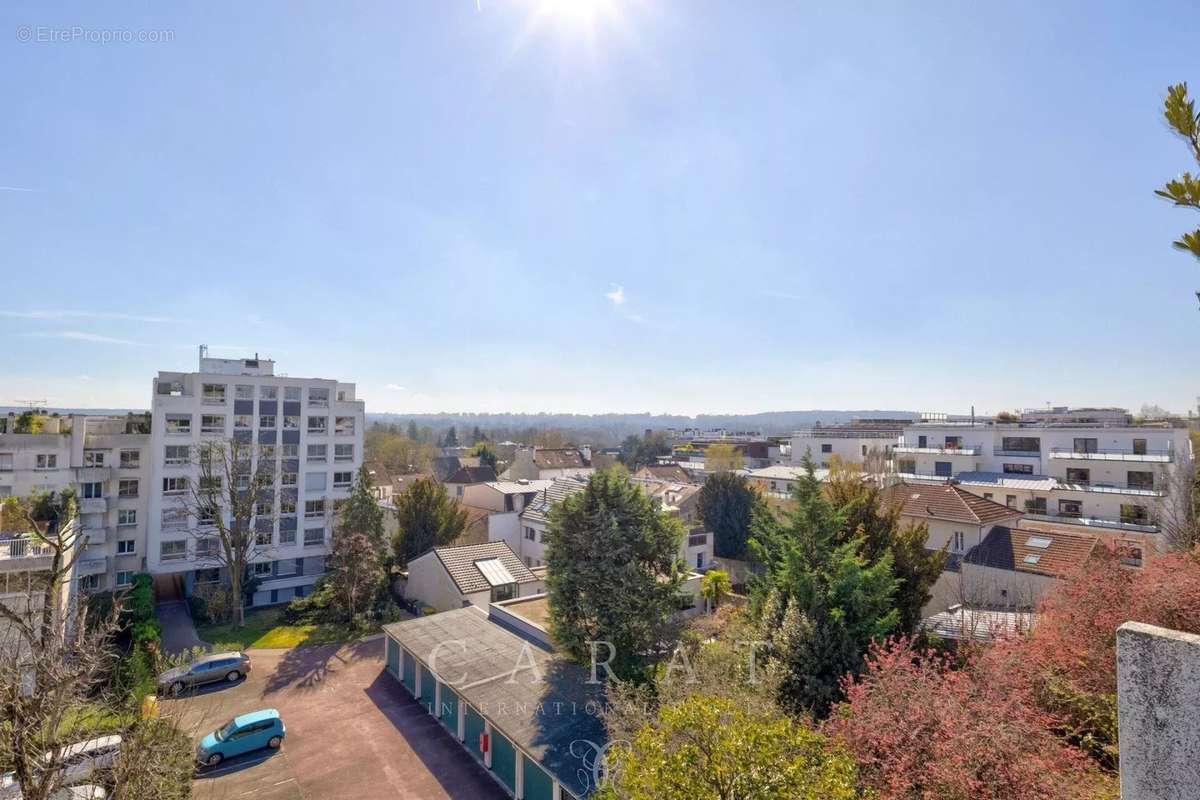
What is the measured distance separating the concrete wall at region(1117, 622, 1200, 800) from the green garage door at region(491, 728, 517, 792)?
14.1m

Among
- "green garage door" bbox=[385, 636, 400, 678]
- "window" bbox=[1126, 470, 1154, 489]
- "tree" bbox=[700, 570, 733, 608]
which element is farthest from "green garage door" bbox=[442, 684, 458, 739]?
"window" bbox=[1126, 470, 1154, 489]

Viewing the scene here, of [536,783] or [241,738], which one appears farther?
[241,738]

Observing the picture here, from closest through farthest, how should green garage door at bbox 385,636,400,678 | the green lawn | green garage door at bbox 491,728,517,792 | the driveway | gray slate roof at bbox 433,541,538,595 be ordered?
green garage door at bbox 491,728,517,792 → green garage door at bbox 385,636,400,678 → the driveway → gray slate roof at bbox 433,541,538,595 → the green lawn

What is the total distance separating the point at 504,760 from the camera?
52.1ft

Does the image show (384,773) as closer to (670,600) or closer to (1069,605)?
(670,600)

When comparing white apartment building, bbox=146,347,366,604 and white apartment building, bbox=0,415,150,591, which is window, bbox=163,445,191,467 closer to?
white apartment building, bbox=146,347,366,604

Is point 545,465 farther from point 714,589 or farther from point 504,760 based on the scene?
point 504,760

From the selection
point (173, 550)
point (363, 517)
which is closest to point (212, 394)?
point (173, 550)

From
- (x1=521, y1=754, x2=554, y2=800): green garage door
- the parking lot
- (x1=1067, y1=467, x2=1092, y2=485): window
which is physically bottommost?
the parking lot

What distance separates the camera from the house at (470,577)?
2583 centimetres

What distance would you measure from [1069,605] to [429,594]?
25288 millimetres

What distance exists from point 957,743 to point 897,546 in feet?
41.0

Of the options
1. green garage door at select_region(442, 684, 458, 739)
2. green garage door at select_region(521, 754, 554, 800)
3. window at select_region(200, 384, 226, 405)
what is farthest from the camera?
window at select_region(200, 384, 226, 405)

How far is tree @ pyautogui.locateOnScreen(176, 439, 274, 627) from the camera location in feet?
94.4
